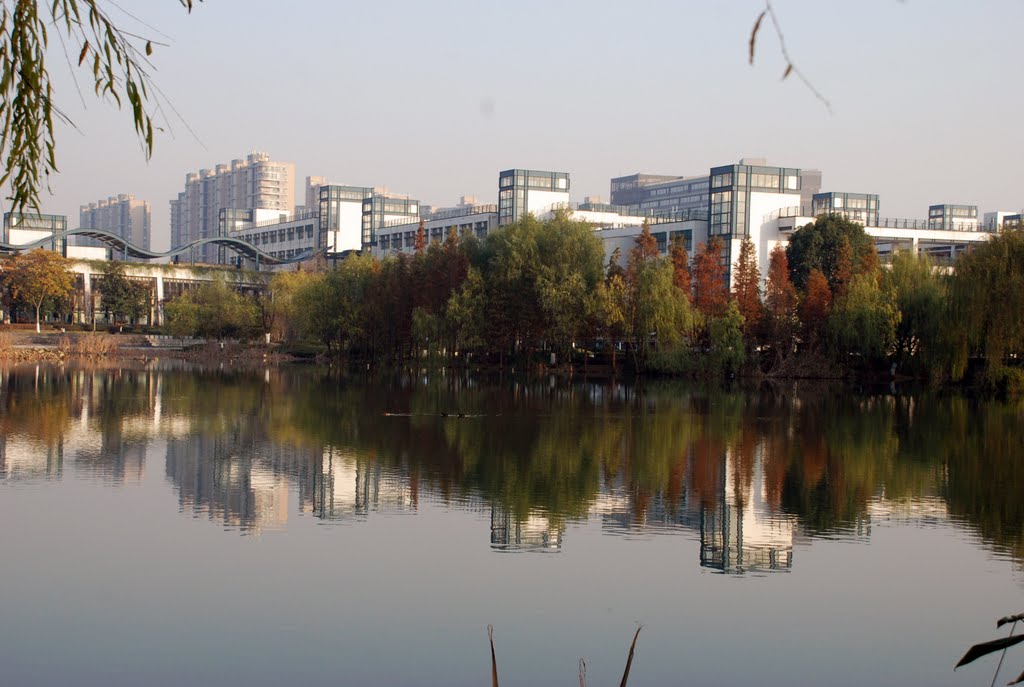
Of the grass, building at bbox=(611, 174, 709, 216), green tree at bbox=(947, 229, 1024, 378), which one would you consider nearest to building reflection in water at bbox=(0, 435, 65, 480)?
green tree at bbox=(947, 229, 1024, 378)

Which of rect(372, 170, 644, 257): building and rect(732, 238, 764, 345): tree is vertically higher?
rect(372, 170, 644, 257): building

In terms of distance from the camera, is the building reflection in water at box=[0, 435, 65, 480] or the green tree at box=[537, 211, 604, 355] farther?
the green tree at box=[537, 211, 604, 355]

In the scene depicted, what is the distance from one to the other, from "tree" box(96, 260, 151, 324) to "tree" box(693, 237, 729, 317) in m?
40.4

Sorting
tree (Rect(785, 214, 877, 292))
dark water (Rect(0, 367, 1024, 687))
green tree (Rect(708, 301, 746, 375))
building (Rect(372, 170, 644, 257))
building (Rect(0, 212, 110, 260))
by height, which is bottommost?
dark water (Rect(0, 367, 1024, 687))

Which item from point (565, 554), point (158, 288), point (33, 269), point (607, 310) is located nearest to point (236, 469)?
point (565, 554)

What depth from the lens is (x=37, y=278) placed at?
6550 cm

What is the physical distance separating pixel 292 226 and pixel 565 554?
318ft

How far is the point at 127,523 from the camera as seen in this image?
12102 mm

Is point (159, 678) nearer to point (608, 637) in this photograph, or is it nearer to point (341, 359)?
point (608, 637)

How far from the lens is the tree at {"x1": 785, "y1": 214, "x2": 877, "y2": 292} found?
174 feet

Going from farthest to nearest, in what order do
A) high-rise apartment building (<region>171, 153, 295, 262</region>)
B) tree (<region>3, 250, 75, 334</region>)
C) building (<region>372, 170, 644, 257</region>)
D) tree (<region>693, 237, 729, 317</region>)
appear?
high-rise apartment building (<region>171, 153, 295, 262</region>), building (<region>372, 170, 644, 257</region>), tree (<region>3, 250, 75, 334</region>), tree (<region>693, 237, 729, 317</region>)

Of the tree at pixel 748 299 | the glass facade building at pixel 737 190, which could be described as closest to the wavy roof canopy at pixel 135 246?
the glass facade building at pixel 737 190

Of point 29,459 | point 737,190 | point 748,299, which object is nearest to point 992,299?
point 748,299

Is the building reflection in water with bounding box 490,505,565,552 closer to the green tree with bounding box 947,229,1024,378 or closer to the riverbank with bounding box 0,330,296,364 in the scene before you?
the green tree with bounding box 947,229,1024,378
